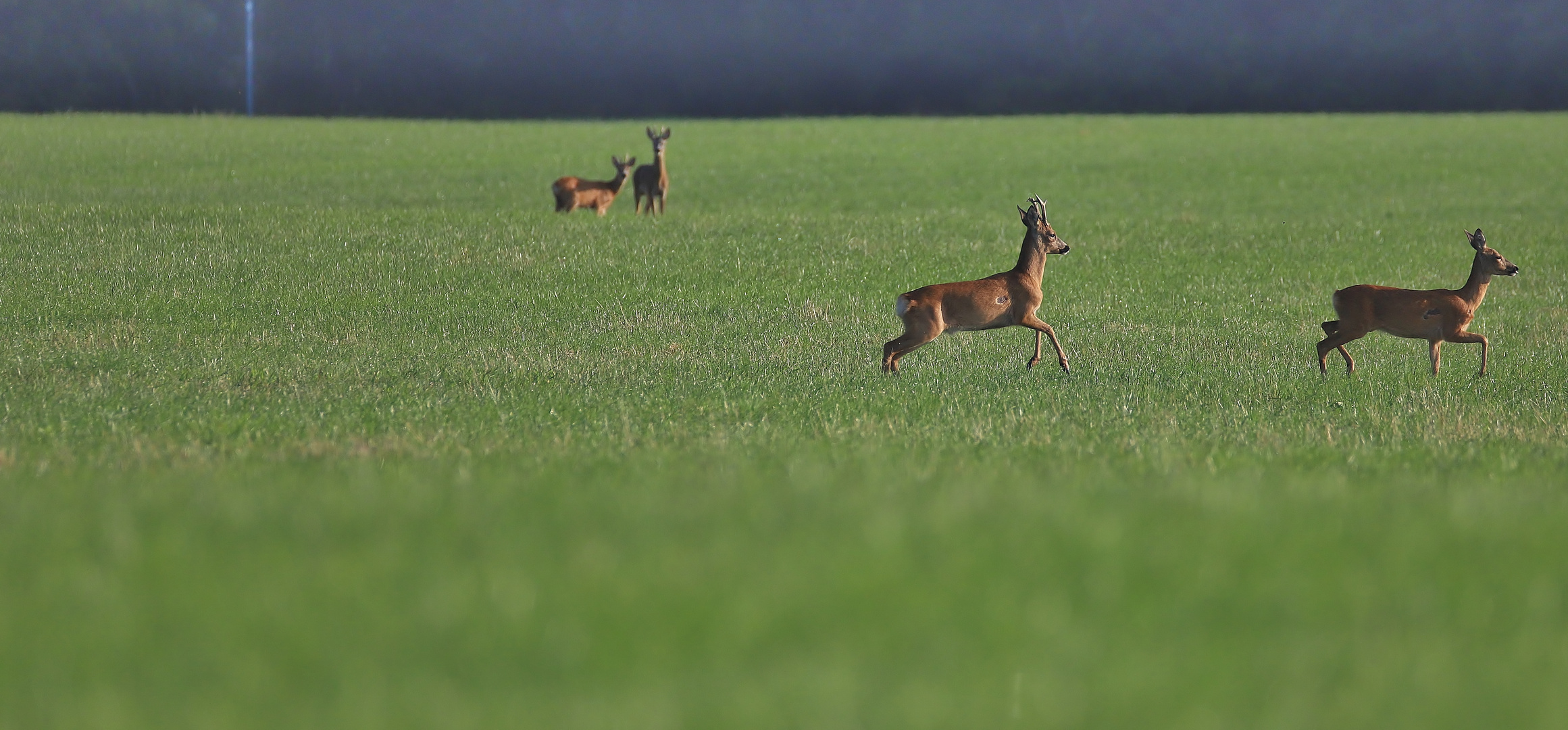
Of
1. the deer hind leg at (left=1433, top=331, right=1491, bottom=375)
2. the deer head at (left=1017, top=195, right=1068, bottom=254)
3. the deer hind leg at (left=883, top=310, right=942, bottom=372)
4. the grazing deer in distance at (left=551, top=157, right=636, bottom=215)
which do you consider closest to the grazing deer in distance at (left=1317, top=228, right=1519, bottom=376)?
the deer hind leg at (left=1433, top=331, right=1491, bottom=375)

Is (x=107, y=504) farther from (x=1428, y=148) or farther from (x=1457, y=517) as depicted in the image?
(x=1428, y=148)

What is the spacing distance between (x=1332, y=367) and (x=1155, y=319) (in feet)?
13.1

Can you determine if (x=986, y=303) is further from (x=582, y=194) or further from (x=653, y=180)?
(x=653, y=180)

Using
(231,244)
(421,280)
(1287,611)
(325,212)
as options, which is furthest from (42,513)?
(325,212)

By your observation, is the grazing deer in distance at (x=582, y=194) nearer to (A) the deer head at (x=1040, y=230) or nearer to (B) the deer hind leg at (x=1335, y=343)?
(A) the deer head at (x=1040, y=230)

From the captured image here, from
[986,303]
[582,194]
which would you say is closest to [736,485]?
[986,303]

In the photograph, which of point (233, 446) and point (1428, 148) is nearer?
point (233, 446)

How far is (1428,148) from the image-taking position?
166ft

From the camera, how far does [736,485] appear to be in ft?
21.5

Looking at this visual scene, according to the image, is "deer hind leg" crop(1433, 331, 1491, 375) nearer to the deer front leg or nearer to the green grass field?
the deer front leg

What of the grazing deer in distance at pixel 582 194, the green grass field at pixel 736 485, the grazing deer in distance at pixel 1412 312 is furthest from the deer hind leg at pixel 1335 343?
the grazing deer in distance at pixel 582 194

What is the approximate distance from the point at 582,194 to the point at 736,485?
2275 cm

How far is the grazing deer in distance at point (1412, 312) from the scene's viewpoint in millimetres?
13359

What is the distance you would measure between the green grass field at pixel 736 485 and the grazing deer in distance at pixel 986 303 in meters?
0.44
